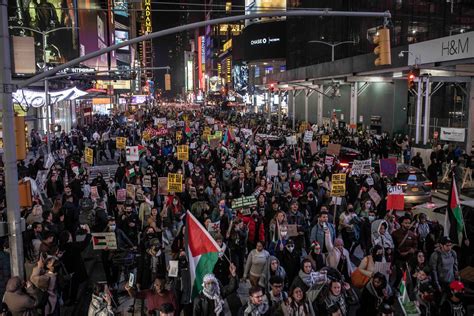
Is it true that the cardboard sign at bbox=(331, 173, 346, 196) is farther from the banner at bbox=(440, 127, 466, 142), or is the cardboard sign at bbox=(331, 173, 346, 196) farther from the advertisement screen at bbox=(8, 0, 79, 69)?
the advertisement screen at bbox=(8, 0, 79, 69)

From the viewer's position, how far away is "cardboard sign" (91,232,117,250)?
30.8ft

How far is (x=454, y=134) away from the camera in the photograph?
83.3ft

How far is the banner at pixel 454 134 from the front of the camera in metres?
25.0

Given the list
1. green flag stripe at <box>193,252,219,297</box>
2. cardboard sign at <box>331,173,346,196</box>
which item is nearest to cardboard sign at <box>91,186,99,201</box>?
cardboard sign at <box>331,173,346,196</box>

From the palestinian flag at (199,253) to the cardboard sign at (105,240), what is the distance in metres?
2.00

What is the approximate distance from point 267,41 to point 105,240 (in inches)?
3052

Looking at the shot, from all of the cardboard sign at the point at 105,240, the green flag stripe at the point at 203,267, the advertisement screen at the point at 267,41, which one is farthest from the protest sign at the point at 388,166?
the advertisement screen at the point at 267,41

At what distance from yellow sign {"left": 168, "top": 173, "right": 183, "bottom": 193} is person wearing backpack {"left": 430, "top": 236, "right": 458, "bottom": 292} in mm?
7059

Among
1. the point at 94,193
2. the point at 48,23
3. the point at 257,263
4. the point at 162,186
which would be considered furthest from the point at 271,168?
the point at 48,23

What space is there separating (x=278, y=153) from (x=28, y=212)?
11432 mm

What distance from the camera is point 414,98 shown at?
38.5m

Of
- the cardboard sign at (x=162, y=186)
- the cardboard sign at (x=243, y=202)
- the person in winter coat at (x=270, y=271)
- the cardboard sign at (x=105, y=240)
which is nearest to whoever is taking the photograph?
the person in winter coat at (x=270, y=271)

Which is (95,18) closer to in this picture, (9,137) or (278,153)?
(278,153)

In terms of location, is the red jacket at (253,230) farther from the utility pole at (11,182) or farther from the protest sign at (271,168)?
the protest sign at (271,168)
